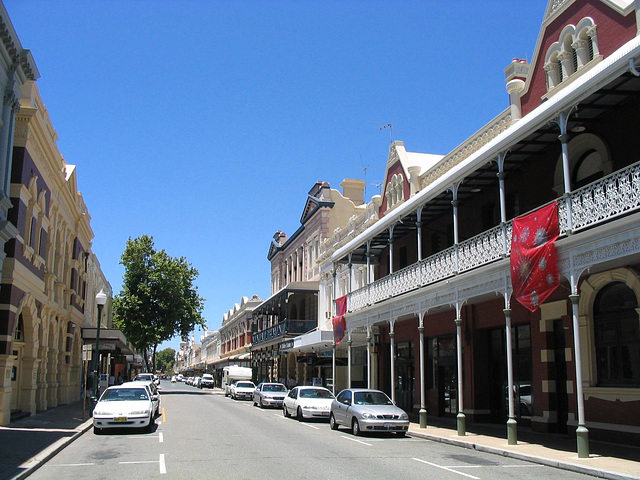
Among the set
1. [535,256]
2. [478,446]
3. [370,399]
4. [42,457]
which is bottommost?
[478,446]

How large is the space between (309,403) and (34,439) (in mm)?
10529

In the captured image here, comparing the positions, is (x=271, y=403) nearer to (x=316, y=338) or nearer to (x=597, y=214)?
(x=316, y=338)

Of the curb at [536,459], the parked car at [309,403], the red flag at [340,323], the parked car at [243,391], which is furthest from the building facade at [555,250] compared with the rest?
the parked car at [243,391]

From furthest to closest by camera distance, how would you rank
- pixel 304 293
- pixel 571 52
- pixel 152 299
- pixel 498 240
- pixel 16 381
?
pixel 152 299, pixel 304 293, pixel 16 381, pixel 571 52, pixel 498 240

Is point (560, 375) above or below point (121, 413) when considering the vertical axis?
above

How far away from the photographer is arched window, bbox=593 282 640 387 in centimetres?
1527

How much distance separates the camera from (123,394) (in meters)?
19.4

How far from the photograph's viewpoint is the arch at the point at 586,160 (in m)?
15.8

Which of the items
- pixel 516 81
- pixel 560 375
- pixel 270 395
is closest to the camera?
pixel 560 375

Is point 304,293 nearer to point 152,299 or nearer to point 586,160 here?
point 152,299

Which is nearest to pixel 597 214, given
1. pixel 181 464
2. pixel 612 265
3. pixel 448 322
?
pixel 612 265

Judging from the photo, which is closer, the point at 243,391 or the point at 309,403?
the point at 309,403

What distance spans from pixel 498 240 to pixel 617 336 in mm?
3708

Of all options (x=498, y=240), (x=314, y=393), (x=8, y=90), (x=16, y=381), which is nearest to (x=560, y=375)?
(x=498, y=240)
